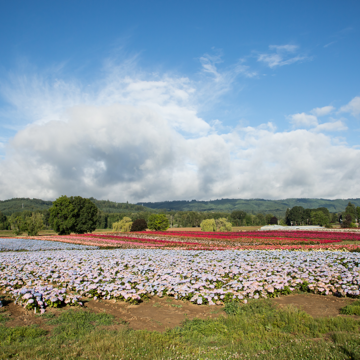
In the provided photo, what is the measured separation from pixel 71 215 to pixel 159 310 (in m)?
45.4

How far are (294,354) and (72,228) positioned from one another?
5005cm

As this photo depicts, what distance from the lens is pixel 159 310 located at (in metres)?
6.82

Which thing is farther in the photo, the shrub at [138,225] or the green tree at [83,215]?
the shrub at [138,225]

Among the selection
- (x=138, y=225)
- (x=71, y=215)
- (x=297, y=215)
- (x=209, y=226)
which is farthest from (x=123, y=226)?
(x=297, y=215)

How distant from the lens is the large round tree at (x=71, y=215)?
155 feet

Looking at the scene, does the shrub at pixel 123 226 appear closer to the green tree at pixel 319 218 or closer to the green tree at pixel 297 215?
the green tree at pixel 319 218

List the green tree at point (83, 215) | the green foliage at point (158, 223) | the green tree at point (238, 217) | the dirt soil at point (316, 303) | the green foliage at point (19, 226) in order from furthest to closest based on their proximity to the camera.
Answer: the green tree at point (238, 217)
the green foliage at point (158, 223)
the green foliage at point (19, 226)
the green tree at point (83, 215)
the dirt soil at point (316, 303)

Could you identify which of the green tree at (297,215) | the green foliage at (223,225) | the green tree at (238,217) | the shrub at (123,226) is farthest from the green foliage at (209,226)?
the green tree at (238,217)

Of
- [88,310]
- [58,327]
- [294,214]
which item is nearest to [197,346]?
[58,327]

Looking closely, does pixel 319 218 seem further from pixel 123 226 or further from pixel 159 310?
pixel 159 310

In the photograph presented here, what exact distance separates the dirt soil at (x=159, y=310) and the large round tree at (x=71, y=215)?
43034 millimetres

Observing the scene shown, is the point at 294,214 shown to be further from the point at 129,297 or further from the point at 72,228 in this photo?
the point at 129,297

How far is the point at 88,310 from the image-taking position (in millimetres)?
6719

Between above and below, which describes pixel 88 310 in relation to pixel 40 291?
below
